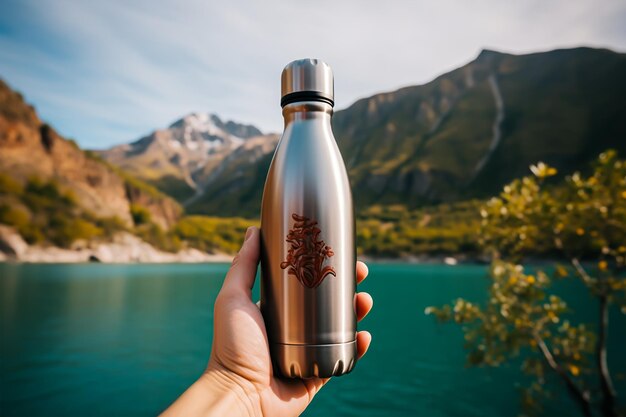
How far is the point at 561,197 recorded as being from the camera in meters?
5.19

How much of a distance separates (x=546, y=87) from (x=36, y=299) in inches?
7706

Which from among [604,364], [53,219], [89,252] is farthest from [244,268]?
[53,219]

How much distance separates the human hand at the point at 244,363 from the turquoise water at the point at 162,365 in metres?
11.7

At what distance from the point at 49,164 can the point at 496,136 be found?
160 metres

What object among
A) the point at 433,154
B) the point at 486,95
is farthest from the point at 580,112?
the point at 433,154

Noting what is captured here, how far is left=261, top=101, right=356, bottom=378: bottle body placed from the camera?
72.5 inches

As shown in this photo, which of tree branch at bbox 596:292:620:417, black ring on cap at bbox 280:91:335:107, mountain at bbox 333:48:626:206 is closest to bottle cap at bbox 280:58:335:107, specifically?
black ring on cap at bbox 280:91:335:107

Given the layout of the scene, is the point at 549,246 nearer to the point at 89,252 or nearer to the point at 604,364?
the point at 604,364

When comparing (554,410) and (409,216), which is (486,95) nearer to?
(409,216)

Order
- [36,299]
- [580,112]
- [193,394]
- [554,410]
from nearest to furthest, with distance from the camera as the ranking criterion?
[193,394], [554,410], [36,299], [580,112]

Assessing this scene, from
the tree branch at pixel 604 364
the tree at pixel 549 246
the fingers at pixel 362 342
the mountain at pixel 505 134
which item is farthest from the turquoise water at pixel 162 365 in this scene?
the mountain at pixel 505 134

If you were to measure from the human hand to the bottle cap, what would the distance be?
2.43ft

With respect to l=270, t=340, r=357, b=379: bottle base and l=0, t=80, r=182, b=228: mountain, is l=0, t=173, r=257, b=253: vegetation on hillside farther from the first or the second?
l=270, t=340, r=357, b=379: bottle base

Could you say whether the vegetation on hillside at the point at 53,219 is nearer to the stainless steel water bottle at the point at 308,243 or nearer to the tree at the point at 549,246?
the tree at the point at 549,246
